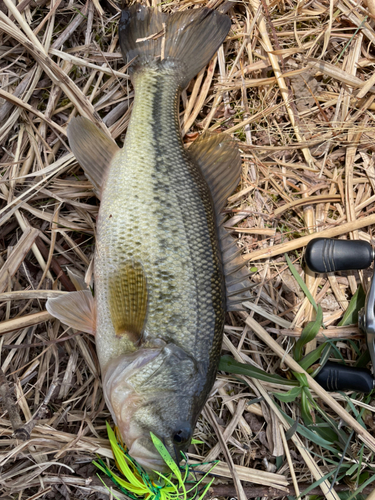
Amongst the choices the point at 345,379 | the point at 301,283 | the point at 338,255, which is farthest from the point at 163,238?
the point at 345,379

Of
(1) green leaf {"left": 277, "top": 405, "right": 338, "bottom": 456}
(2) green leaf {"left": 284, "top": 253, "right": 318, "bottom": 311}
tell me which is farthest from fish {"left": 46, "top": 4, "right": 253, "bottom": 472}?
(1) green leaf {"left": 277, "top": 405, "right": 338, "bottom": 456}

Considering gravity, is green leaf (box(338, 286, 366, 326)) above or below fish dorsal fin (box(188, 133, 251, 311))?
below

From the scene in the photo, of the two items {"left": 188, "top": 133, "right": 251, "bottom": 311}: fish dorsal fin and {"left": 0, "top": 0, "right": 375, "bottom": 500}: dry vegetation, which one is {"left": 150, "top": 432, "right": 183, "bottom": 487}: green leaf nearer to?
{"left": 0, "top": 0, "right": 375, "bottom": 500}: dry vegetation

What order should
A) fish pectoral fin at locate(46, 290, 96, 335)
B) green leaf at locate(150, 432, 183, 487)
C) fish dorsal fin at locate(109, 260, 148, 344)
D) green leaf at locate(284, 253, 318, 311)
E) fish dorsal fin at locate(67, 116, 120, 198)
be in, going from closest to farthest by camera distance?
green leaf at locate(150, 432, 183, 487)
fish dorsal fin at locate(109, 260, 148, 344)
fish pectoral fin at locate(46, 290, 96, 335)
fish dorsal fin at locate(67, 116, 120, 198)
green leaf at locate(284, 253, 318, 311)

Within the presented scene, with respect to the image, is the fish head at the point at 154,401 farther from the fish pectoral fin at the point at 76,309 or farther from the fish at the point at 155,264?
the fish pectoral fin at the point at 76,309

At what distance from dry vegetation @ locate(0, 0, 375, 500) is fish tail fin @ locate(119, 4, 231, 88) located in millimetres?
169

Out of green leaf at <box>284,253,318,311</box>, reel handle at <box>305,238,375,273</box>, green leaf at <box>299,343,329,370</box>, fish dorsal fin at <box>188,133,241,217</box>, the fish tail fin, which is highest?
the fish tail fin

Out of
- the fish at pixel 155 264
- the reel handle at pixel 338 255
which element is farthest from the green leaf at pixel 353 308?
the fish at pixel 155 264

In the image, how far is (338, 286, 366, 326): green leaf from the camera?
107 inches

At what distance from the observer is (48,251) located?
2.56 metres

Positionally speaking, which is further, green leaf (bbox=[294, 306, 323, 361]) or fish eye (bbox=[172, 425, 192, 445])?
green leaf (bbox=[294, 306, 323, 361])

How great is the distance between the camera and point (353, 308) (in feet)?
8.94

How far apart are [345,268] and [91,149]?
185 centimetres

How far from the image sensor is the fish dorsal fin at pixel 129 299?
207 centimetres
